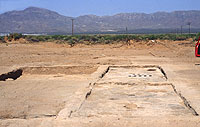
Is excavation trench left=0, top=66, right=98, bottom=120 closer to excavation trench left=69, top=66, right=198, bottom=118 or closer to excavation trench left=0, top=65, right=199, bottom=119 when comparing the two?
excavation trench left=0, top=65, right=199, bottom=119

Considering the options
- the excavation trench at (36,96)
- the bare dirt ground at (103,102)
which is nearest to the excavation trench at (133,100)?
the bare dirt ground at (103,102)

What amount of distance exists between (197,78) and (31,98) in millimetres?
6429

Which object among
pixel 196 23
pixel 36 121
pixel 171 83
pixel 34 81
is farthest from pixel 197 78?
pixel 196 23

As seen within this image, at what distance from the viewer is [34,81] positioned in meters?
11.4

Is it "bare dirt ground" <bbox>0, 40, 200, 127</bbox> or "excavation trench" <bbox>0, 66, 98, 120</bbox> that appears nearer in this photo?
"bare dirt ground" <bbox>0, 40, 200, 127</bbox>

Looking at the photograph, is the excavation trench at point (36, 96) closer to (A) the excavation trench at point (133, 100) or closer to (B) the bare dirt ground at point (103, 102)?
(B) the bare dirt ground at point (103, 102)

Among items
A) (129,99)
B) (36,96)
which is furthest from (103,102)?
(36,96)

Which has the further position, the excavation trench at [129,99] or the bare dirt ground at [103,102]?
the excavation trench at [129,99]

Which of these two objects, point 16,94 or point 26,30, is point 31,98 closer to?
point 16,94

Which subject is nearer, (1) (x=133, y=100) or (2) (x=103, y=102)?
(2) (x=103, y=102)

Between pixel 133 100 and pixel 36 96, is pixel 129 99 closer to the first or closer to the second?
pixel 133 100

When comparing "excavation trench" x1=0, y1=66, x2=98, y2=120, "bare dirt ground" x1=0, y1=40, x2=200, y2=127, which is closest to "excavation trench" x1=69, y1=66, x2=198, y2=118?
"bare dirt ground" x1=0, y1=40, x2=200, y2=127

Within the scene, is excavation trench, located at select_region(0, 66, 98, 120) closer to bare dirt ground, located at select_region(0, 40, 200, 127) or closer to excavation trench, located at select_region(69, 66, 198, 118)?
bare dirt ground, located at select_region(0, 40, 200, 127)

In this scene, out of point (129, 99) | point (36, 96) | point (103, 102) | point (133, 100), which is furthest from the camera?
point (36, 96)
